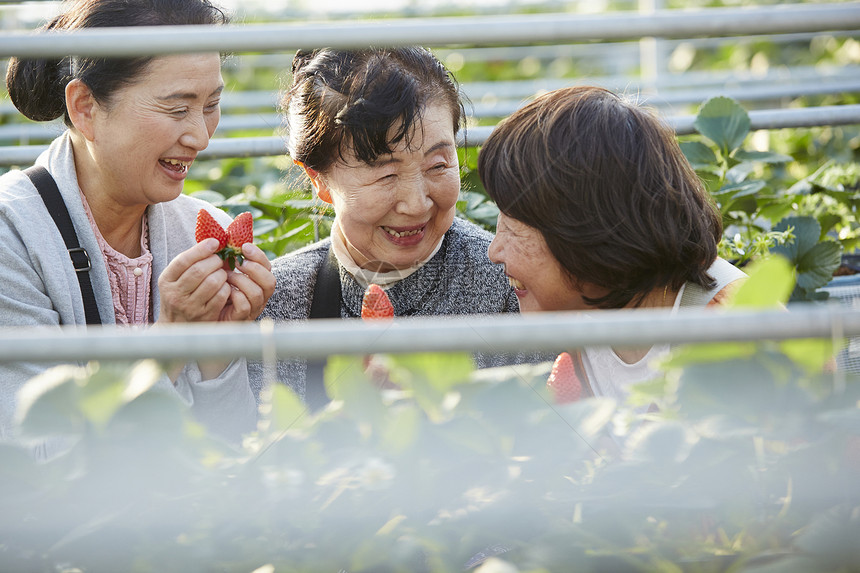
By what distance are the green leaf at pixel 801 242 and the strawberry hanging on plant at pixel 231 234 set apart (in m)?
1.03

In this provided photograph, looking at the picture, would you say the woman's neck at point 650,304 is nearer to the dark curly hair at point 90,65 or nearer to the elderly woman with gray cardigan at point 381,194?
the elderly woman with gray cardigan at point 381,194

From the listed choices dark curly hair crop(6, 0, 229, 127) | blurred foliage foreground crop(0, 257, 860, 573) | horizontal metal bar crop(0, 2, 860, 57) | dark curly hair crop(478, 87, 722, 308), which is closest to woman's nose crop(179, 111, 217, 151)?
dark curly hair crop(6, 0, 229, 127)

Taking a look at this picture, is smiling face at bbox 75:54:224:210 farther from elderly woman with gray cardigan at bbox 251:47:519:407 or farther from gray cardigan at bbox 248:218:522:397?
gray cardigan at bbox 248:218:522:397

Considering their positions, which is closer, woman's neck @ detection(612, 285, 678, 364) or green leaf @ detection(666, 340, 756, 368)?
green leaf @ detection(666, 340, 756, 368)

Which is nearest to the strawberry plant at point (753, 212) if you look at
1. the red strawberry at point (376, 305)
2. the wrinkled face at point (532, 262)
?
the wrinkled face at point (532, 262)

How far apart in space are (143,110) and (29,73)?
0.24 m

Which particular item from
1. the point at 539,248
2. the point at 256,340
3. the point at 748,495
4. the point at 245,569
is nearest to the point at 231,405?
the point at 539,248

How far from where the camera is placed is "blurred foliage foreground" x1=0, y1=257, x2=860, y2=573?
28.9 inches

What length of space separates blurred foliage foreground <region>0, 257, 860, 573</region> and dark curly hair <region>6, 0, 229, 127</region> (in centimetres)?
97

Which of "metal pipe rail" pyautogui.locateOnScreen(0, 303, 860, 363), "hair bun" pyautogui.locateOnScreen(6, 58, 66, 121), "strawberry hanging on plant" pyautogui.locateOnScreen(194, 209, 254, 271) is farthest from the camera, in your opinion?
"hair bun" pyautogui.locateOnScreen(6, 58, 66, 121)

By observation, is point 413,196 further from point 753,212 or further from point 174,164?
point 753,212

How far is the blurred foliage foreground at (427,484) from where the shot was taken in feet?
2.41

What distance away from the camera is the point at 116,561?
748mm

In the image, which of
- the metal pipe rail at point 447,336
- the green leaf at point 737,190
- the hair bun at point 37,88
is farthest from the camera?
the green leaf at point 737,190
